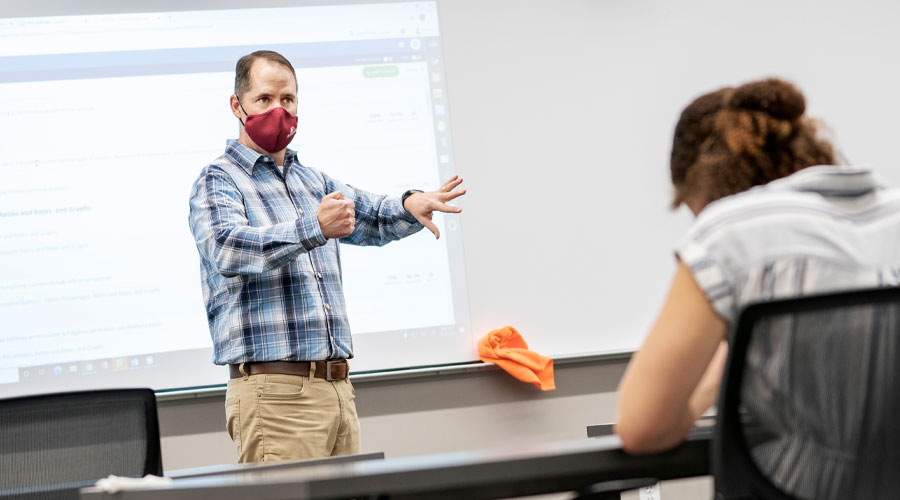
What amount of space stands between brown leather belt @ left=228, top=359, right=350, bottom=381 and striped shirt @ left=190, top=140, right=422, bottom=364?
3 centimetres

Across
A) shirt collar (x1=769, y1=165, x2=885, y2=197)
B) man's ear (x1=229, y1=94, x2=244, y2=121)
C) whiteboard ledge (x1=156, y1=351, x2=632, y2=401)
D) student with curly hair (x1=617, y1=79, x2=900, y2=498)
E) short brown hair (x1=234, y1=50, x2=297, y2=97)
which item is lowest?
whiteboard ledge (x1=156, y1=351, x2=632, y2=401)

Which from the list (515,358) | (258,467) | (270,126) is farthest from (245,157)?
(515,358)

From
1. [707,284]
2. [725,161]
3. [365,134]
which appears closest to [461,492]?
[707,284]

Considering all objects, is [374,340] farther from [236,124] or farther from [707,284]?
[707,284]

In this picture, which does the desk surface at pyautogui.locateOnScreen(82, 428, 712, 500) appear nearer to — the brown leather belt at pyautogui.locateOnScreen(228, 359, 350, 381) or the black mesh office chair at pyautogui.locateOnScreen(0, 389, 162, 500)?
the black mesh office chair at pyautogui.locateOnScreen(0, 389, 162, 500)

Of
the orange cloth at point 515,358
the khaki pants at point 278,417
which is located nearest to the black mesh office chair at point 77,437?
the khaki pants at point 278,417

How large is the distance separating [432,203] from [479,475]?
1.38 metres

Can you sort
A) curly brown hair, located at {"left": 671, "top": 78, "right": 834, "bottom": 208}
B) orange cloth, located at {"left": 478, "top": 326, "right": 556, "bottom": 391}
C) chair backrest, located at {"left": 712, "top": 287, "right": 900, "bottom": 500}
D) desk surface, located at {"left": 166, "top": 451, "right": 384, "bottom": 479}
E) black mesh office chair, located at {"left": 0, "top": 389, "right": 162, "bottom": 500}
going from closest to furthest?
chair backrest, located at {"left": 712, "top": 287, "right": 900, "bottom": 500} → curly brown hair, located at {"left": 671, "top": 78, "right": 834, "bottom": 208} → desk surface, located at {"left": 166, "top": 451, "right": 384, "bottom": 479} → black mesh office chair, located at {"left": 0, "top": 389, "right": 162, "bottom": 500} → orange cloth, located at {"left": 478, "top": 326, "right": 556, "bottom": 391}

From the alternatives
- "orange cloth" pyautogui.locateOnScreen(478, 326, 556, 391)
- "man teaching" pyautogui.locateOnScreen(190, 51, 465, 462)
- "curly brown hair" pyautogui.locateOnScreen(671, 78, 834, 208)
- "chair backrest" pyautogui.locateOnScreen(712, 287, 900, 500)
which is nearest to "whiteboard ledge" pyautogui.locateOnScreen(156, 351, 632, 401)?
"orange cloth" pyautogui.locateOnScreen(478, 326, 556, 391)

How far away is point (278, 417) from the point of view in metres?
2.20

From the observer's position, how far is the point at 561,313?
3270 mm

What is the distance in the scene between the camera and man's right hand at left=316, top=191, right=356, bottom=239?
81.4 inches

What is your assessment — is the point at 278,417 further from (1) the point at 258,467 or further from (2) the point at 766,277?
(2) the point at 766,277

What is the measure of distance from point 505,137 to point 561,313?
2.38 ft
